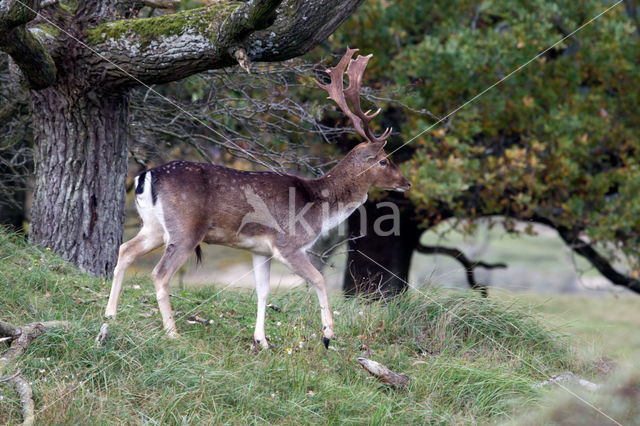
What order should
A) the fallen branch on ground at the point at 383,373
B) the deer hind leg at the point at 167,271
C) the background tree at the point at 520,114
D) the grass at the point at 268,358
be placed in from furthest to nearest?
the background tree at the point at 520,114, the deer hind leg at the point at 167,271, the fallen branch on ground at the point at 383,373, the grass at the point at 268,358

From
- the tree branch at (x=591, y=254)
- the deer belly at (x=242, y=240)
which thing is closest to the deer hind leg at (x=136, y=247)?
the deer belly at (x=242, y=240)

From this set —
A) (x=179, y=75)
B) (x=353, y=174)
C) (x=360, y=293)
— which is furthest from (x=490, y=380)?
(x=179, y=75)

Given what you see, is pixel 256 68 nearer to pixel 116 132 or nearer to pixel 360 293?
pixel 116 132

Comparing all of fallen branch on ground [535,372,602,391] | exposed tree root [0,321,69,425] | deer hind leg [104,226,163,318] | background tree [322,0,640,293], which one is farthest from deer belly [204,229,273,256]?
background tree [322,0,640,293]

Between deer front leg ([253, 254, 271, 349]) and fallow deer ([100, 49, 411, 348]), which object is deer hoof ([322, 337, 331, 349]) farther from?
deer front leg ([253, 254, 271, 349])

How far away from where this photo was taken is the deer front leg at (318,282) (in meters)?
5.95

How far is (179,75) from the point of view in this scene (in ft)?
21.7

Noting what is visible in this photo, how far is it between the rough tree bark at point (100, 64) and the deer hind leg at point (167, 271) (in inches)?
57.5

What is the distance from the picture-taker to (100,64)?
6758mm

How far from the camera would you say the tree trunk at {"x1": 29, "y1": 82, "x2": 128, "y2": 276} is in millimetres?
7203

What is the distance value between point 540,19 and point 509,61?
75 cm

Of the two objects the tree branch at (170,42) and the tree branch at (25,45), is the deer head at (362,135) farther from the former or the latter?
the tree branch at (25,45)

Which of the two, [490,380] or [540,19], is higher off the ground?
[540,19]

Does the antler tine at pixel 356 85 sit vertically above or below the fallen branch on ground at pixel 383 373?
above
